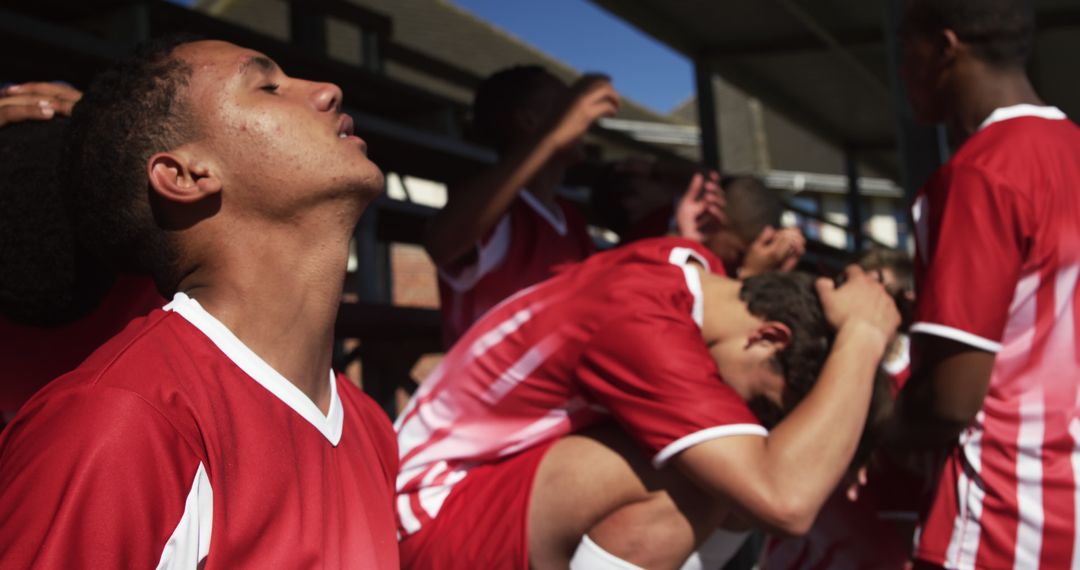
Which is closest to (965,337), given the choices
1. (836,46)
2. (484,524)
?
(484,524)

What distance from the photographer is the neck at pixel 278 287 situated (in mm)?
1378

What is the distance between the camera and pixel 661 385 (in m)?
2.02

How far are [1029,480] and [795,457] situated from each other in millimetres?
516

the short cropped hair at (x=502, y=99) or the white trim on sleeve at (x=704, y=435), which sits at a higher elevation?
the short cropped hair at (x=502, y=99)

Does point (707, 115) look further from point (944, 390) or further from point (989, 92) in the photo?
point (944, 390)

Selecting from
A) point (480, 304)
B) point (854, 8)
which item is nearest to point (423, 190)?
point (854, 8)

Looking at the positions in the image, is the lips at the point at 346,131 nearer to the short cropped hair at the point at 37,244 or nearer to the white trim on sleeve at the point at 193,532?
the short cropped hair at the point at 37,244

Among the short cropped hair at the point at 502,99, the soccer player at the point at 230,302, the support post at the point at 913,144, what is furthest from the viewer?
the support post at the point at 913,144

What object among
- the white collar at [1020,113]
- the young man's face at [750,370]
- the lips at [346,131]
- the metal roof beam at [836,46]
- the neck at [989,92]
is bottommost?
the young man's face at [750,370]

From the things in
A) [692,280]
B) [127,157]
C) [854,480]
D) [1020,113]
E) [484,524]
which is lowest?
[854,480]

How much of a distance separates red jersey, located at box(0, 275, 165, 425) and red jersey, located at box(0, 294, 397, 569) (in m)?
0.33

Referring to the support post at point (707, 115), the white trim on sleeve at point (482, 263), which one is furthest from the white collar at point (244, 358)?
the support post at point (707, 115)

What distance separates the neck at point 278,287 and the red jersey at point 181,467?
3 centimetres

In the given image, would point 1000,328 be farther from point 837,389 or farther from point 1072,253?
point 837,389
